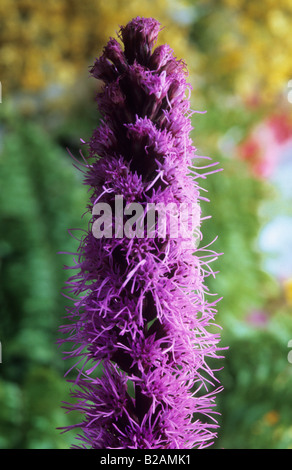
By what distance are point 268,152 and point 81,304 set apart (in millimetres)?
1690

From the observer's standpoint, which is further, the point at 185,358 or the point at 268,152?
the point at 268,152

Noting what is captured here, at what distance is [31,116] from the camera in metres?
1.67

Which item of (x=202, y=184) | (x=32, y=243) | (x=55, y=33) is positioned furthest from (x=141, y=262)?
(x=55, y=33)

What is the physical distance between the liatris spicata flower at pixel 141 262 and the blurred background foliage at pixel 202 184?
65cm

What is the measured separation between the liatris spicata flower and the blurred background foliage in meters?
0.65

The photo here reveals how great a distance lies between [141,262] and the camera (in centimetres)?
35

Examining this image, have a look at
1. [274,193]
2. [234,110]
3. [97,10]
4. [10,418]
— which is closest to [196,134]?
[234,110]

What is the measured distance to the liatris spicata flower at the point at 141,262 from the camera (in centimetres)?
36

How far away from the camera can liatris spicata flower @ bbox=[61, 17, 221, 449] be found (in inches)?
14.1

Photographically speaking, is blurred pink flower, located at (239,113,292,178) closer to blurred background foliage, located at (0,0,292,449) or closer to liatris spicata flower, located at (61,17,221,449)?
blurred background foliage, located at (0,0,292,449)

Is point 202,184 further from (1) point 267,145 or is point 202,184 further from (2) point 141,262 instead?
(2) point 141,262

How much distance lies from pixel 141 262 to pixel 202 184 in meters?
1.21

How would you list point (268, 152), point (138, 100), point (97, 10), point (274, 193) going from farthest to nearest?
point (268, 152)
point (274, 193)
point (97, 10)
point (138, 100)

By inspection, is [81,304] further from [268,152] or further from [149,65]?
[268,152]
